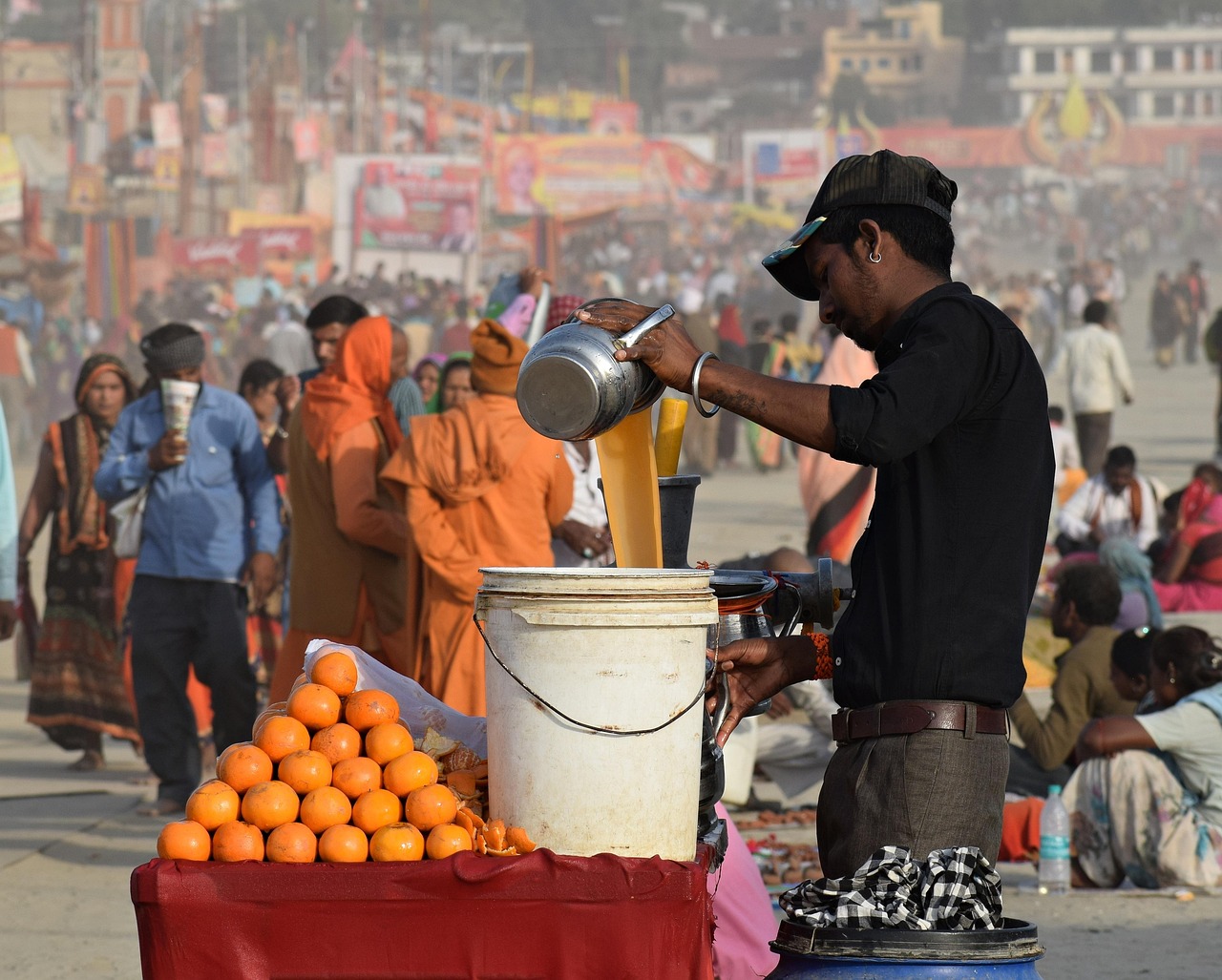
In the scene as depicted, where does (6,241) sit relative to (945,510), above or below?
above

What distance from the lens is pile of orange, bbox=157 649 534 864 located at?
8.88 feet

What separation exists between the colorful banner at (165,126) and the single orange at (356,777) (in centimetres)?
4990

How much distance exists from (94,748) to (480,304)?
28471mm

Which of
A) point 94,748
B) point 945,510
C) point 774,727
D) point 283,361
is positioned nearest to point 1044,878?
point 774,727

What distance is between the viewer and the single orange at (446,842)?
8.89 feet

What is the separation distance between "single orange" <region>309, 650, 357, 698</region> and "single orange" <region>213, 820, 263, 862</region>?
366mm

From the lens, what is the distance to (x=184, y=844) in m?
2.68

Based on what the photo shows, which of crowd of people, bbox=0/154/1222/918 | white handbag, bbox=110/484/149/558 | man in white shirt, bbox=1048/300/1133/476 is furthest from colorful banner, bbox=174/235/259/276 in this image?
white handbag, bbox=110/484/149/558

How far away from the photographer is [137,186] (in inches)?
1923

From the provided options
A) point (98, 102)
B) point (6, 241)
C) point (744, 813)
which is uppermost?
point (98, 102)

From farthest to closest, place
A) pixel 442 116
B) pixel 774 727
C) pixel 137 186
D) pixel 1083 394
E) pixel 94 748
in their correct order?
pixel 442 116
pixel 137 186
pixel 1083 394
pixel 94 748
pixel 774 727

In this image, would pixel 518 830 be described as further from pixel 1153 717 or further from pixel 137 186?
pixel 137 186

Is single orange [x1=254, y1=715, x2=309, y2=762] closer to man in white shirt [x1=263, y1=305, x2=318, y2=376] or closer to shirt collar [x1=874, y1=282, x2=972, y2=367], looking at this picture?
shirt collar [x1=874, y1=282, x2=972, y2=367]

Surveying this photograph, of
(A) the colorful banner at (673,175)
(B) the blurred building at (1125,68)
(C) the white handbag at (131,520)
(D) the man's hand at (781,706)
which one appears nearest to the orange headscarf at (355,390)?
(C) the white handbag at (131,520)
